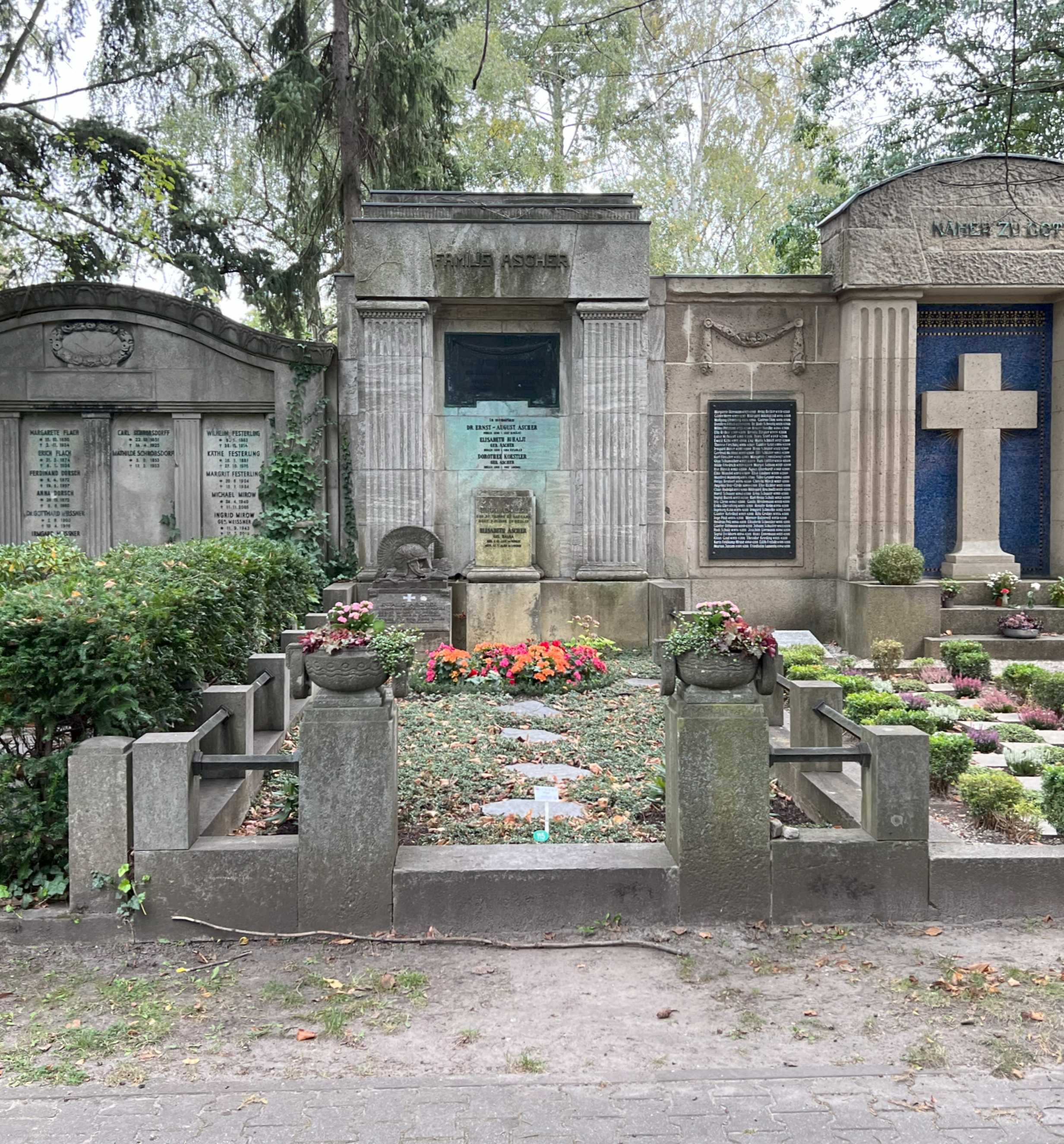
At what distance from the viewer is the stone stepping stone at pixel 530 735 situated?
701 cm

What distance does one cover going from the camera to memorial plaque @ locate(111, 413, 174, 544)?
40.2 feet

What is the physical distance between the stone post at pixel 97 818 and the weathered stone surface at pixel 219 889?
14 centimetres

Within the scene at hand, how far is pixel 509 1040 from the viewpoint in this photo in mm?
3475

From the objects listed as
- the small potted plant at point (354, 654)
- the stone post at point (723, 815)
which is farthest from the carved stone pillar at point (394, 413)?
the stone post at point (723, 815)

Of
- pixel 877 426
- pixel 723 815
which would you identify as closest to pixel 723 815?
pixel 723 815

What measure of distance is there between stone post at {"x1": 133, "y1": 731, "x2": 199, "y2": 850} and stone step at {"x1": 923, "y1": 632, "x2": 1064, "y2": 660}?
28.8 feet

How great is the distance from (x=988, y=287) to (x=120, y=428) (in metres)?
10.3

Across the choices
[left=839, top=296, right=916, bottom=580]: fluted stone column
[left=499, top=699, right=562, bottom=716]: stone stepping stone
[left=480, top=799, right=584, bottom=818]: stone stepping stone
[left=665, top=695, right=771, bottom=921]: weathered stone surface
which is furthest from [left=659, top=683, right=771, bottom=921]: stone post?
[left=839, top=296, right=916, bottom=580]: fluted stone column

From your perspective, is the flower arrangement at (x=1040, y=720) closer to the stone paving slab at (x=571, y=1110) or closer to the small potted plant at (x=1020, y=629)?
the small potted plant at (x=1020, y=629)

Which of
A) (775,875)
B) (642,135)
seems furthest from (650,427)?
(642,135)

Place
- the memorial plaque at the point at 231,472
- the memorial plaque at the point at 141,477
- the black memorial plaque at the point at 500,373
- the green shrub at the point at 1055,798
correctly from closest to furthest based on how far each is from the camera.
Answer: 1. the green shrub at the point at 1055,798
2. the black memorial plaque at the point at 500,373
3. the memorial plaque at the point at 141,477
4. the memorial plaque at the point at 231,472

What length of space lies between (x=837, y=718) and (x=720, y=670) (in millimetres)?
1137

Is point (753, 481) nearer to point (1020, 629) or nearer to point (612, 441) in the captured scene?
point (612, 441)

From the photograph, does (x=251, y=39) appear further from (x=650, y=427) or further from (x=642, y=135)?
(x=650, y=427)
